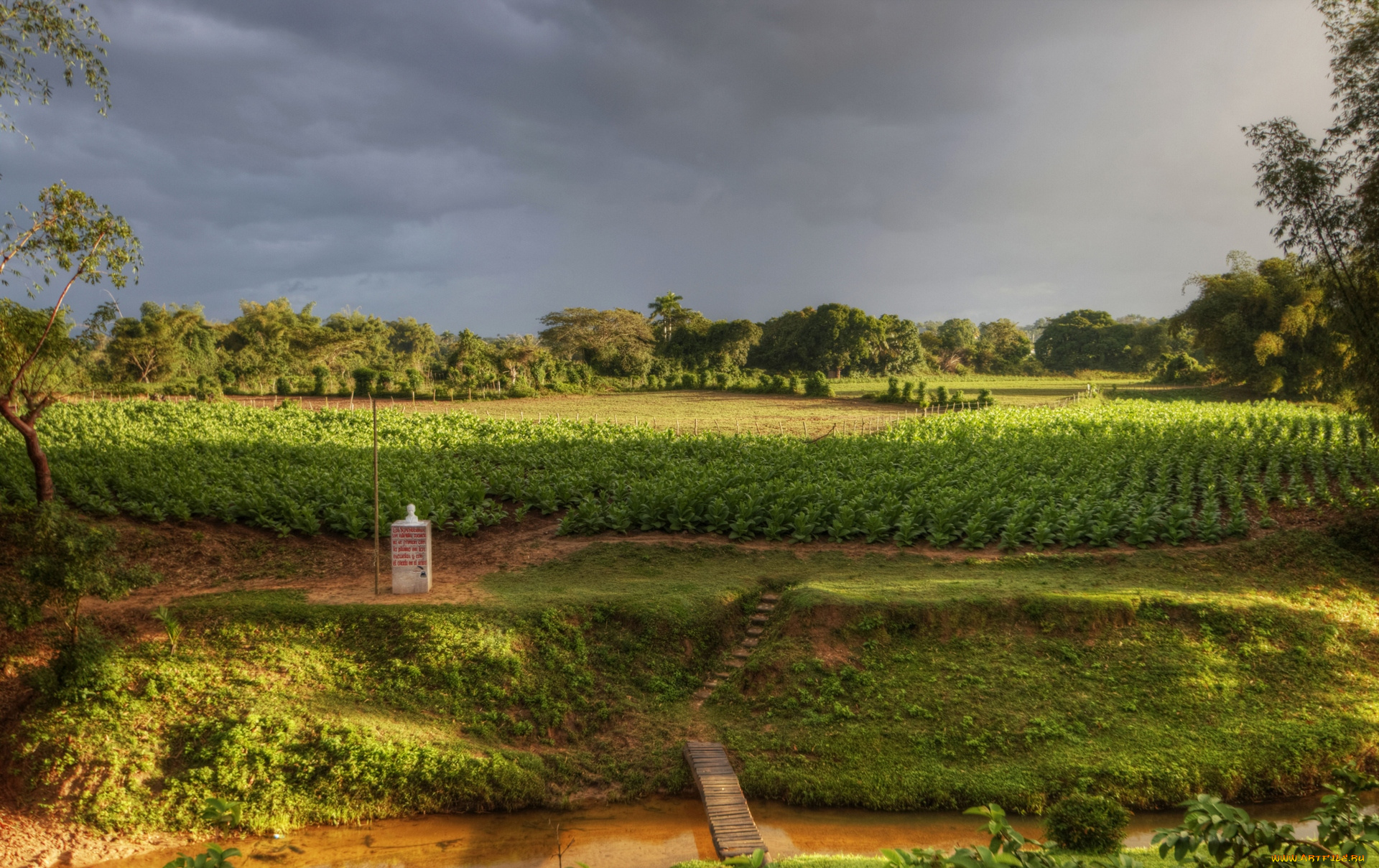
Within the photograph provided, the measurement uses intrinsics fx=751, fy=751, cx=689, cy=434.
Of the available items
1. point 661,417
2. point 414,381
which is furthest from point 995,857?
point 414,381

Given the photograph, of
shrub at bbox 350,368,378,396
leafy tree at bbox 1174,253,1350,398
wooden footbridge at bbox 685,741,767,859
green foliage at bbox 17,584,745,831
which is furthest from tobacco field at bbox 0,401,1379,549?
leafy tree at bbox 1174,253,1350,398

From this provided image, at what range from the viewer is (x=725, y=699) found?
360 inches

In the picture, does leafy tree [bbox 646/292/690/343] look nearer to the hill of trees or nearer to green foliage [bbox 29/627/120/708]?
the hill of trees

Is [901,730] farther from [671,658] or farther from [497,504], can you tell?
[497,504]

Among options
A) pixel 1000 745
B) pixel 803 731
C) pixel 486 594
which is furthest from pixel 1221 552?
pixel 486 594

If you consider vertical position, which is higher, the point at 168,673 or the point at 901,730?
the point at 168,673

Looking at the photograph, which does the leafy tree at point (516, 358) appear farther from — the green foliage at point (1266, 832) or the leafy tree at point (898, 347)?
the green foliage at point (1266, 832)

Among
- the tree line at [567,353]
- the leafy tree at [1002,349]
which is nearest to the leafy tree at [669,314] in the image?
the tree line at [567,353]

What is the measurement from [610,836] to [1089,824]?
4232 mm

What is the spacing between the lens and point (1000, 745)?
8094mm

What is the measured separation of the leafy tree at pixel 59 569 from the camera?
25.8 ft

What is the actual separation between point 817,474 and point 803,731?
9253 millimetres

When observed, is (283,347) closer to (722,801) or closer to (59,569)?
(59,569)

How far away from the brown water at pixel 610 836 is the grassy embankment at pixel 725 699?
0.54ft
